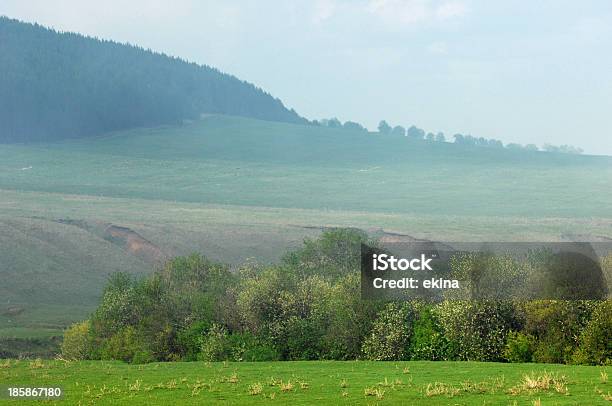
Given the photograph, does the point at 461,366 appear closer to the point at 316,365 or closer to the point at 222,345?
the point at 316,365

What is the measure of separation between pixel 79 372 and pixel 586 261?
30869 mm

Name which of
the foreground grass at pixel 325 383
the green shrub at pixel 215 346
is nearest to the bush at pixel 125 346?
the green shrub at pixel 215 346

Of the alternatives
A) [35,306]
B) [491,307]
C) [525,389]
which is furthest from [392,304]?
[35,306]

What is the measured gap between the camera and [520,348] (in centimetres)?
6009

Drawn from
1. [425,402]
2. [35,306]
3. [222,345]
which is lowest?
[35,306]

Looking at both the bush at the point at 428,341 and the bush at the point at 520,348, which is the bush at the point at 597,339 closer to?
the bush at the point at 520,348

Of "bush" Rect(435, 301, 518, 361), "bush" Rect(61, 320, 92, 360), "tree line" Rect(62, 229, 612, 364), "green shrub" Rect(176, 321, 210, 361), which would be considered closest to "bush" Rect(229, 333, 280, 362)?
"tree line" Rect(62, 229, 612, 364)

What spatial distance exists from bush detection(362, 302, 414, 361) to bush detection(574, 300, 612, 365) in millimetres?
11580

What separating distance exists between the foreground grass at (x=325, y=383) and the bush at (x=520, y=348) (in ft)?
24.4

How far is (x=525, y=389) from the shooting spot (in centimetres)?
3547

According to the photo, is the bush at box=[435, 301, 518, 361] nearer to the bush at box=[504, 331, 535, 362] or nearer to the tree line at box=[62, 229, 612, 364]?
the tree line at box=[62, 229, 612, 364]

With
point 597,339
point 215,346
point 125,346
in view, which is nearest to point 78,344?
point 125,346

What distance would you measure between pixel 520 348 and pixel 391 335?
8612 mm

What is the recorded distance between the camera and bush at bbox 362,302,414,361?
212 ft
